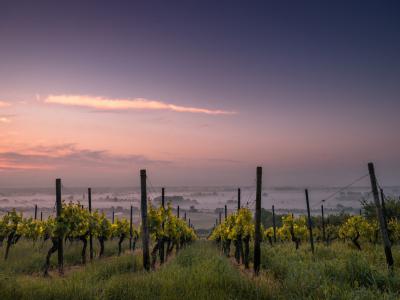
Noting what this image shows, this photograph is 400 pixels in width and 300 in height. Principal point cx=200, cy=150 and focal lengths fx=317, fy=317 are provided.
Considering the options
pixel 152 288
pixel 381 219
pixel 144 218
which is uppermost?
pixel 144 218

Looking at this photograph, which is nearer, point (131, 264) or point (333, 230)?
point (131, 264)

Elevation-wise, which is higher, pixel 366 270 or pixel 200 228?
pixel 366 270

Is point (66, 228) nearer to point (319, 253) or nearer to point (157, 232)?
point (157, 232)

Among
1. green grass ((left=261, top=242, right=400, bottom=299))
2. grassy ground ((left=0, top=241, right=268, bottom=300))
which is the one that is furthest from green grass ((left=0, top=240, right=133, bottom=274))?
green grass ((left=261, top=242, right=400, bottom=299))

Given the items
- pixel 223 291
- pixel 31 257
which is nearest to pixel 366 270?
pixel 223 291

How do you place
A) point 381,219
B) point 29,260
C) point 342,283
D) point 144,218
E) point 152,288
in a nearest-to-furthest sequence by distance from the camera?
point 152,288, point 342,283, point 381,219, point 144,218, point 29,260

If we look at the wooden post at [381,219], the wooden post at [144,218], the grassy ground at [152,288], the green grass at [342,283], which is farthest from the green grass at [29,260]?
the wooden post at [381,219]

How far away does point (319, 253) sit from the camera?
73.7 feet

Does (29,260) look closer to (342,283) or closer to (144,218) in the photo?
(144,218)

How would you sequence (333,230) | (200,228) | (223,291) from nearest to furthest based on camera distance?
(223,291)
(333,230)
(200,228)

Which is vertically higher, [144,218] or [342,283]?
[144,218]

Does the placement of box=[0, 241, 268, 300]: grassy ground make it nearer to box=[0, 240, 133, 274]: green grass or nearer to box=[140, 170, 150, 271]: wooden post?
box=[140, 170, 150, 271]: wooden post

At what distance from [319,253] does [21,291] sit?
1911 cm

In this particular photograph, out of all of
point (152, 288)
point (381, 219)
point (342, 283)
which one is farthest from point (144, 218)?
point (381, 219)
